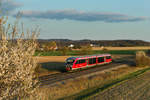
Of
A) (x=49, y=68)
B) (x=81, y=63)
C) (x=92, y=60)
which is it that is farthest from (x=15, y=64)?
(x=49, y=68)

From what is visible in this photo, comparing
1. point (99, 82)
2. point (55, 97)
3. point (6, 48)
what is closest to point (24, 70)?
point (6, 48)

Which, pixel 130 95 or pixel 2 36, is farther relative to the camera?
pixel 130 95

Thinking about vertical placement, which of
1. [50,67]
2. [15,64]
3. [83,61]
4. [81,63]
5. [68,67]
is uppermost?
[15,64]

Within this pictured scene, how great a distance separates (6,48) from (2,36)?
0.39 meters

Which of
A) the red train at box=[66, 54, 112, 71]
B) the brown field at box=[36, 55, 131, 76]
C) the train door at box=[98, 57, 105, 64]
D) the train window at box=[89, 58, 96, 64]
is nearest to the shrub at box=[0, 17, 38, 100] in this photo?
the brown field at box=[36, 55, 131, 76]

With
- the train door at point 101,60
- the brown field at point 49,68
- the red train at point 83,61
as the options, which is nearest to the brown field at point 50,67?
the brown field at point 49,68

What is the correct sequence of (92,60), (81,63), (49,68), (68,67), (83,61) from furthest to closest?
1. (49,68)
2. (92,60)
3. (83,61)
4. (81,63)
5. (68,67)

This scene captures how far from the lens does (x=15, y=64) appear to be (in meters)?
5.83

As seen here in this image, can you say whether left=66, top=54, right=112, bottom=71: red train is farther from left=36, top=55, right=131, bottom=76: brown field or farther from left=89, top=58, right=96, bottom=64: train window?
left=36, top=55, right=131, bottom=76: brown field

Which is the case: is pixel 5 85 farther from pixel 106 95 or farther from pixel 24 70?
pixel 106 95

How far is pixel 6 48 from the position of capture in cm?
566

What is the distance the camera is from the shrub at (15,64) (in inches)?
223

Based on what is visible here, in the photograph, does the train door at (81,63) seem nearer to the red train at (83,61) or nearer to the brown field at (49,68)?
the red train at (83,61)

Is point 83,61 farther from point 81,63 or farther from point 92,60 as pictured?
point 92,60
